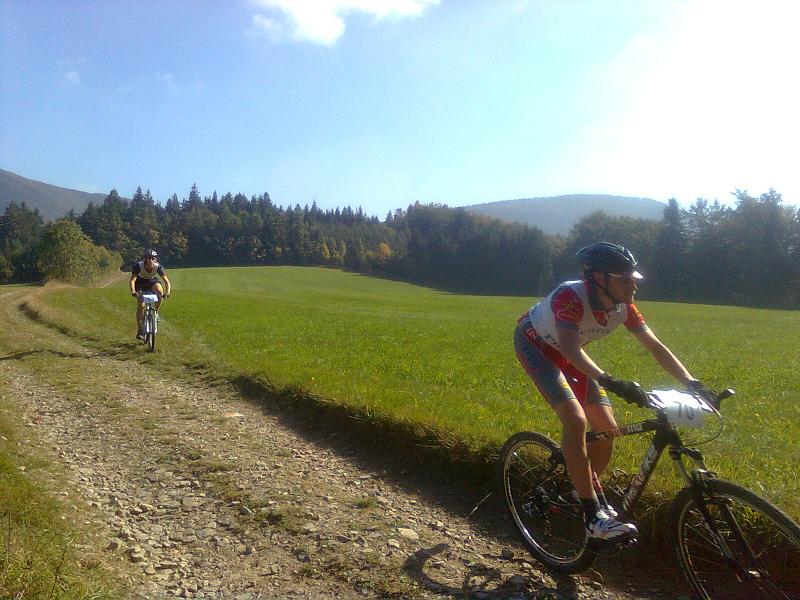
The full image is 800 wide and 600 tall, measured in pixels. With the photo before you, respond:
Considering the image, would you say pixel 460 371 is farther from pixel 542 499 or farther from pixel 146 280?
pixel 146 280

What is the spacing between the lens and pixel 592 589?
3.93 meters

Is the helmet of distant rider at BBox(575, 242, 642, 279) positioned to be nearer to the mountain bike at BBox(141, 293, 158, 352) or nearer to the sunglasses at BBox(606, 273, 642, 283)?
the sunglasses at BBox(606, 273, 642, 283)

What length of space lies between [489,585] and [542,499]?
0.92m

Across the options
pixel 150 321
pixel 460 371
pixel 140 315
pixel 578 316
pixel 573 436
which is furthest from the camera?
pixel 140 315

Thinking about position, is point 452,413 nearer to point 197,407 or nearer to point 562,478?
point 562,478

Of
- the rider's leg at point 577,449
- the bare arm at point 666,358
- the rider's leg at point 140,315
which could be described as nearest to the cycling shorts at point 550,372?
the rider's leg at point 577,449

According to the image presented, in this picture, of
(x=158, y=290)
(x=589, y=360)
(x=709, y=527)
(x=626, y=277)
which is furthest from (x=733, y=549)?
(x=158, y=290)

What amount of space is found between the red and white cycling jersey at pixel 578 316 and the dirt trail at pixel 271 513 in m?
1.71

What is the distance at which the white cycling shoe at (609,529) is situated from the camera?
3.66 metres

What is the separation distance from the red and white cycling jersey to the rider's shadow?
5.59 feet

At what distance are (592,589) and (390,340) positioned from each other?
14.1 metres

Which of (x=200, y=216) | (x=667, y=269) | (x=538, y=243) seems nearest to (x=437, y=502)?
(x=667, y=269)

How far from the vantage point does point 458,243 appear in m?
114

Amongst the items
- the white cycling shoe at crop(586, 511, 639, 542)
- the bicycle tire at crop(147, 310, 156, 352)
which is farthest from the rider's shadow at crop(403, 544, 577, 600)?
the bicycle tire at crop(147, 310, 156, 352)
